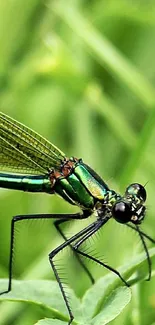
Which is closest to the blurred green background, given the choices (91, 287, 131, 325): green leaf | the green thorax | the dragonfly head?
the dragonfly head

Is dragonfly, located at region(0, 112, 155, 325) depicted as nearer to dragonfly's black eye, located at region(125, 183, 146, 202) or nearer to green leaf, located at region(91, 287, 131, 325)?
dragonfly's black eye, located at region(125, 183, 146, 202)

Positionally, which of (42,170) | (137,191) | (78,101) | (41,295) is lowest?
(41,295)

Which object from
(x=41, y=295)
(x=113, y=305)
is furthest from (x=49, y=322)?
(x=41, y=295)

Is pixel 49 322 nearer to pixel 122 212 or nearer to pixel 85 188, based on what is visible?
pixel 122 212

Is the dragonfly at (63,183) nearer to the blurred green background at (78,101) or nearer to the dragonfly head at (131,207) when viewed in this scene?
the dragonfly head at (131,207)

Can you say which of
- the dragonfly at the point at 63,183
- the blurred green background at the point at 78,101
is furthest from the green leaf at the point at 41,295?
the blurred green background at the point at 78,101

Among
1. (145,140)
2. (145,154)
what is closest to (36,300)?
(145,140)
